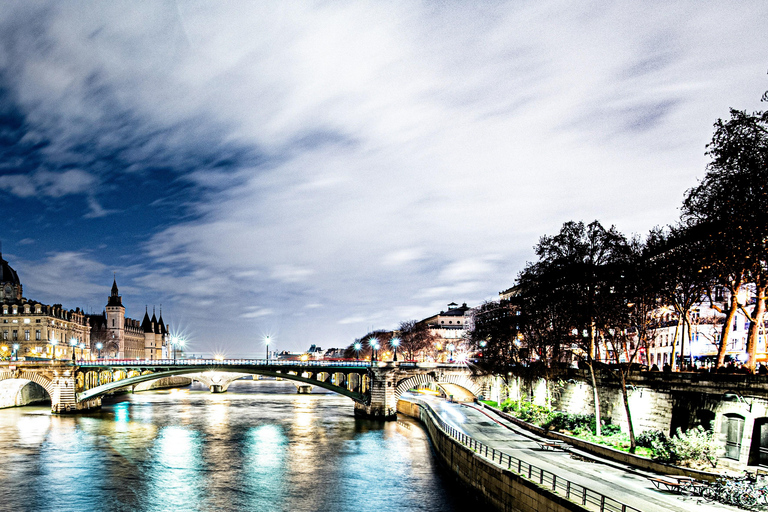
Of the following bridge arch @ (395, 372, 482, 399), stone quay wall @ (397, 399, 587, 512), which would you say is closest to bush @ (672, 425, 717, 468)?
stone quay wall @ (397, 399, 587, 512)

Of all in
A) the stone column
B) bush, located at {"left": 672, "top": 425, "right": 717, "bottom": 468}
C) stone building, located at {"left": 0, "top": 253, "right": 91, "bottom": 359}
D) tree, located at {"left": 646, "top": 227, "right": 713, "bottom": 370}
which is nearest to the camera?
bush, located at {"left": 672, "top": 425, "right": 717, "bottom": 468}

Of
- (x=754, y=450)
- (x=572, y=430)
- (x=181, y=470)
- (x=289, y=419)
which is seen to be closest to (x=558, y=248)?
(x=572, y=430)

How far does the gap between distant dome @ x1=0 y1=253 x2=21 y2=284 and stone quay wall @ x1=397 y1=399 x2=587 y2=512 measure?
476 ft

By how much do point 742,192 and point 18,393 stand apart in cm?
9513

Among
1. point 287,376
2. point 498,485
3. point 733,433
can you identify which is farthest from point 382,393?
point 733,433

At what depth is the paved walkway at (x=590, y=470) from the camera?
24.2 metres

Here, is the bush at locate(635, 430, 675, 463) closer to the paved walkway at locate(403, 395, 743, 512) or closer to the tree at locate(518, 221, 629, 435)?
the paved walkway at locate(403, 395, 743, 512)

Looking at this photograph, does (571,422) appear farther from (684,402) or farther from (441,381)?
(441,381)

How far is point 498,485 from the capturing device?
30484 millimetres

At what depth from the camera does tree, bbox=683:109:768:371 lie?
1122 inches

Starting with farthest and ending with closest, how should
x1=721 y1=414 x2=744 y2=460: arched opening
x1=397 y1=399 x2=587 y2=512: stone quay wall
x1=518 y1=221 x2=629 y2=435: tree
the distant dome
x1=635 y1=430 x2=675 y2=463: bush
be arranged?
the distant dome, x1=518 y1=221 x2=629 y2=435: tree, x1=635 y1=430 x2=675 y2=463: bush, x1=721 y1=414 x2=744 y2=460: arched opening, x1=397 y1=399 x2=587 y2=512: stone quay wall

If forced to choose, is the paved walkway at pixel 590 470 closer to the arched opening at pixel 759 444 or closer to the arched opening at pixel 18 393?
the arched opening at pixel 759 444

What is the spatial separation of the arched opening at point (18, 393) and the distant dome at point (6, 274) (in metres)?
67.2

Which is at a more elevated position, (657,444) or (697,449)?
(697,449)
